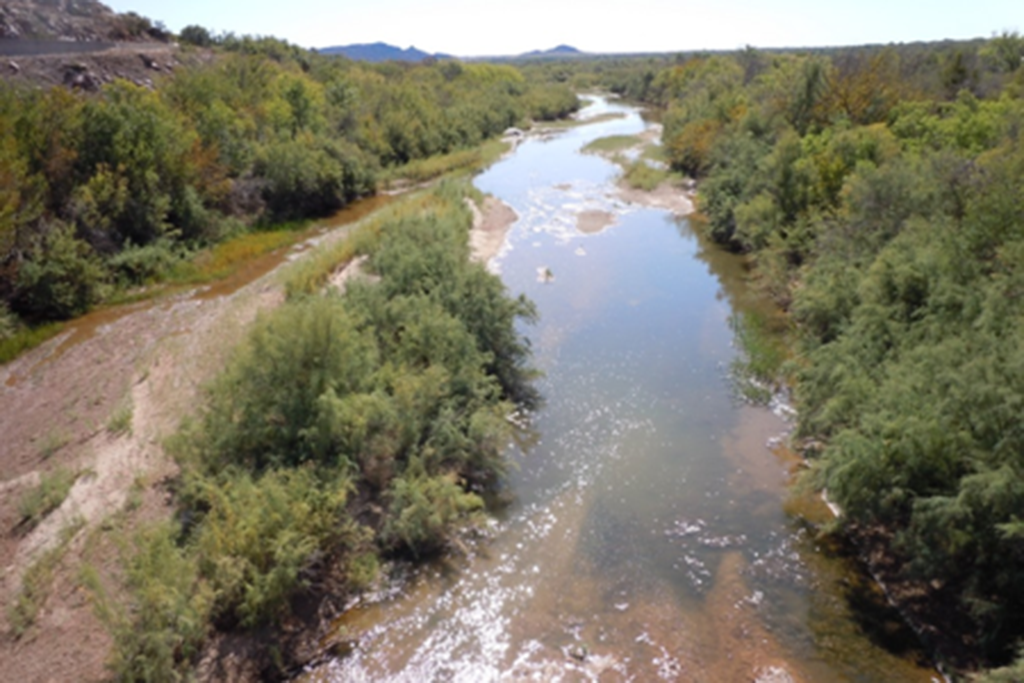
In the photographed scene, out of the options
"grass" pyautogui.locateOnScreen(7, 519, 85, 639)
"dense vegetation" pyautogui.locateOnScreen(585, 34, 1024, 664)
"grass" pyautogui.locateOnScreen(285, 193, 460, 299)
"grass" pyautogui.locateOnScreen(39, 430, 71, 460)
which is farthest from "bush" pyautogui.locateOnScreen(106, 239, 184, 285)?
"dense vegetation" pyautogui.locateOnScreen(585, 34, 1024, 664)

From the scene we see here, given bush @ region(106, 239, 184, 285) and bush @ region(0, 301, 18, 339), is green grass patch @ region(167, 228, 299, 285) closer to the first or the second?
bush @ region(106, 239, 184, 285)

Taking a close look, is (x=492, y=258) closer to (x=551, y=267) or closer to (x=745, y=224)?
(x=551, y=267)

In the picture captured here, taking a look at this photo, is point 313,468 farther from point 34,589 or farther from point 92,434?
point 92,434

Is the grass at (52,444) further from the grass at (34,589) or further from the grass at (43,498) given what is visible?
the grass at (34,589)

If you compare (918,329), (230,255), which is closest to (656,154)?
(230,255)

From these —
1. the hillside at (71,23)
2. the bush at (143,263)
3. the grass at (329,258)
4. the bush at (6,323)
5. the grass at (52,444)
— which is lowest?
the grass at (52,444)

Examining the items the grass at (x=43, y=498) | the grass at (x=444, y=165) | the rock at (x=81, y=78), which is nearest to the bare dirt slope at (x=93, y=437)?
the grass at (x=43, y=498)
